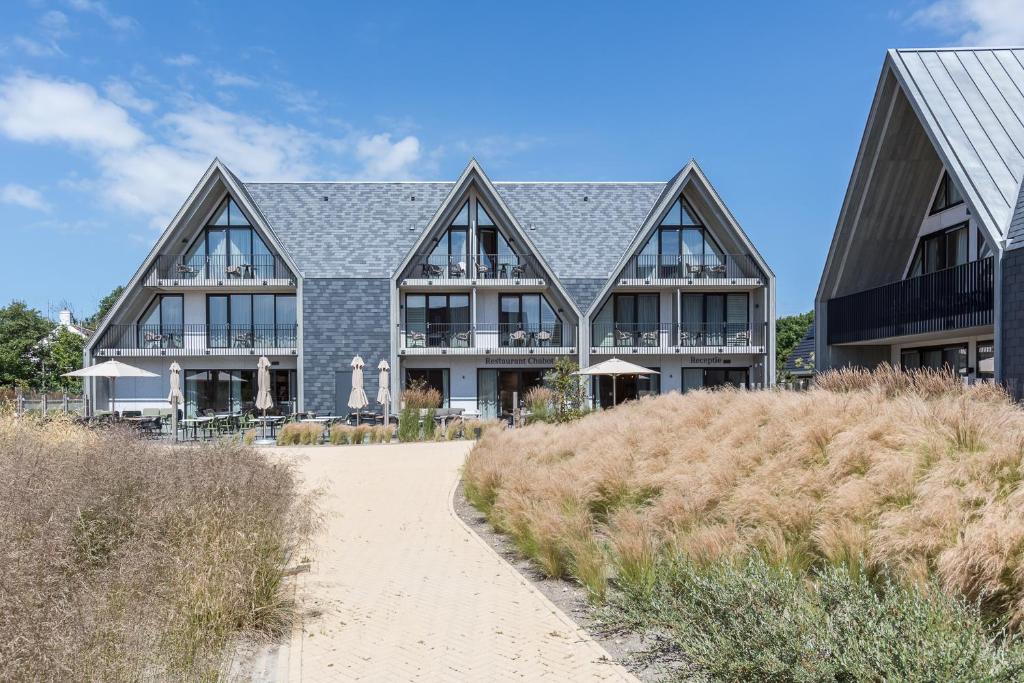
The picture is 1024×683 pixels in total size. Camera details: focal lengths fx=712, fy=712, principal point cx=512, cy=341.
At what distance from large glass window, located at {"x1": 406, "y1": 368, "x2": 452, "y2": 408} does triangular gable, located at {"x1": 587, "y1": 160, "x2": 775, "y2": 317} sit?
641 centimetres

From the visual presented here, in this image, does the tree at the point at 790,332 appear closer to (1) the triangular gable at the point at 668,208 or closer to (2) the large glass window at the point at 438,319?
(1) the triangular gable at the point at 668,208

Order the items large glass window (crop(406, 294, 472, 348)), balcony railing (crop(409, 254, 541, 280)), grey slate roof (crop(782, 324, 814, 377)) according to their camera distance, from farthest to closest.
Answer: large glass window (crop(406, 294, 472, 348)) → balcony railing (crop(409, 254, 541, 280)) → grey slate roof (crop(782, 324, 814, 377))

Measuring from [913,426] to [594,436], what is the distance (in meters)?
5.11

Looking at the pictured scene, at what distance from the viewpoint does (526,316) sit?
29.4 meters

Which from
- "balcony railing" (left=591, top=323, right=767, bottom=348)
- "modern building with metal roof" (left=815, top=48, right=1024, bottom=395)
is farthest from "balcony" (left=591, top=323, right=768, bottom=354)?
"modern building with metal roof" (left=815, top=48, right=1024, bottom=395)

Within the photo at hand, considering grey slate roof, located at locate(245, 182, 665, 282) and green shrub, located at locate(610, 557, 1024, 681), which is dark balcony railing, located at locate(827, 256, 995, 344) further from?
green shrub, located at locate(610, 557, 1024, 681)

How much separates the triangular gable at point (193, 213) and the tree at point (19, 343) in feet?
91.1

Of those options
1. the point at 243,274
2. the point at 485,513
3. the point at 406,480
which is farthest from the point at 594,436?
the point at 243,274

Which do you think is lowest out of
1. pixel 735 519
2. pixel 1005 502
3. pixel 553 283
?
pixel 735 519

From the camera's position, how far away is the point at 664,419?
10094mm

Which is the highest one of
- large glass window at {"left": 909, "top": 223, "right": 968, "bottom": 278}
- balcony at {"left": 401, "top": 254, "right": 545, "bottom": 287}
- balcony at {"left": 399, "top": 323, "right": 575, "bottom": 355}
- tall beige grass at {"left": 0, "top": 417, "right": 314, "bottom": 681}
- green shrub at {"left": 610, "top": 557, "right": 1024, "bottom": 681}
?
balcony at {"left": 401, "top": 254, "right": 545, "bottom": 287}

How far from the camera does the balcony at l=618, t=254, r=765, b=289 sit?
2875cm

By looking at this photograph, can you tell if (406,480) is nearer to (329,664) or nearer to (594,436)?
(594,436)

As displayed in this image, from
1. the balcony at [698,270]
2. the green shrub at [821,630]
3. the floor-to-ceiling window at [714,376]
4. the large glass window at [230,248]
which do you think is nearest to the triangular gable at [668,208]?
the balcony at [698,270]
